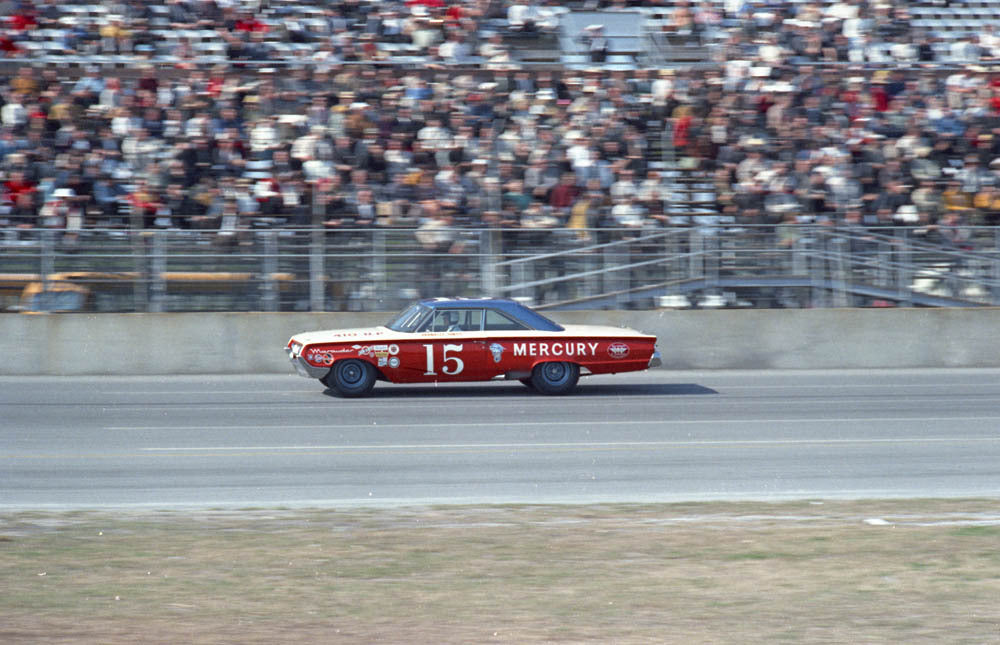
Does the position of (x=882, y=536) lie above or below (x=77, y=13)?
below

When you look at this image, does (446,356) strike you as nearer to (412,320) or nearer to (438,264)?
(412,320)

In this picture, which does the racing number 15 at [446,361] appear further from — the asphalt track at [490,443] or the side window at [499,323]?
the side window at [499,323]

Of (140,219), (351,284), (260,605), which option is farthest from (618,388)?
(260,605)

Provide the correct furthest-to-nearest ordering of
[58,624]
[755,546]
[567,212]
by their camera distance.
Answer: [567,212]
[755,546]
[58,624]

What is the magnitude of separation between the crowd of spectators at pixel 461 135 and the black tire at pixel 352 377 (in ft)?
11.4

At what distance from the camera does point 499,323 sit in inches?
642

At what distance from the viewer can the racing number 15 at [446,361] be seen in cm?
1600

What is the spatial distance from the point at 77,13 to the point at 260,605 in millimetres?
18488

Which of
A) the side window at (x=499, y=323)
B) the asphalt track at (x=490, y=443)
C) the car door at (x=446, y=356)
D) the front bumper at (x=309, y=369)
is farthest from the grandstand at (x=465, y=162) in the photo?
the front bumper at (x=309, y=369)

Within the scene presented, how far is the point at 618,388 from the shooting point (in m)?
16.9

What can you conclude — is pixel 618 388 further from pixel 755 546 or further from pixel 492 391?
pixel 755 546

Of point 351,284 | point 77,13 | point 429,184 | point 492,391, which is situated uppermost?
point 77,13

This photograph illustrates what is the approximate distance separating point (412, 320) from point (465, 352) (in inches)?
33.2

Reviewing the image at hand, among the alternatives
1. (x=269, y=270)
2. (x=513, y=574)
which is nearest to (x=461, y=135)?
(x=269, y=270)
